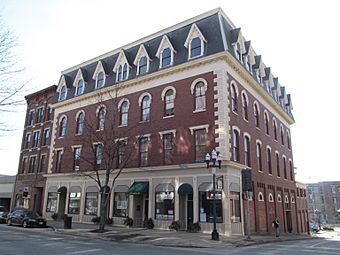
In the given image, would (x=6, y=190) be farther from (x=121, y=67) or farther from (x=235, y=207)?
(x=235, y=207)

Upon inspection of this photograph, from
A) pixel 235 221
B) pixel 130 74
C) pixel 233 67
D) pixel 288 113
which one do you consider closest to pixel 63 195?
→ pixel 130 74

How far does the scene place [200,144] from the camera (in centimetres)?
2434

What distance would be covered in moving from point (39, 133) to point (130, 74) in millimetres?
17782

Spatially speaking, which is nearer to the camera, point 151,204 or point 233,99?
point 151,204

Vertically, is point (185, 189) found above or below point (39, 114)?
below

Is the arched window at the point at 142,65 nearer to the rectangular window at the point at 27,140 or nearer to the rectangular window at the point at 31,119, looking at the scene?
the rectangular window at the point at 31,119

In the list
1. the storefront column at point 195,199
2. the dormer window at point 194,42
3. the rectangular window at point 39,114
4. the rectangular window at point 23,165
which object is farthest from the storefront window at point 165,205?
the rectangular window at point 23,165

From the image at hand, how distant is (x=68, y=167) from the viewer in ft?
111

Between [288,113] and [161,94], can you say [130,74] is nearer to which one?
[161,94]

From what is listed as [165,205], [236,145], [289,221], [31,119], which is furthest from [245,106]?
[31,119]

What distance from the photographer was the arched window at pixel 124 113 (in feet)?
98.9

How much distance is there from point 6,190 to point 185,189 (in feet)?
102

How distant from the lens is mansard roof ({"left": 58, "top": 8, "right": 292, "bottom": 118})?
25.8 metres

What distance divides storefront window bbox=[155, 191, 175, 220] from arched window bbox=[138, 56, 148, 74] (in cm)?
1149
